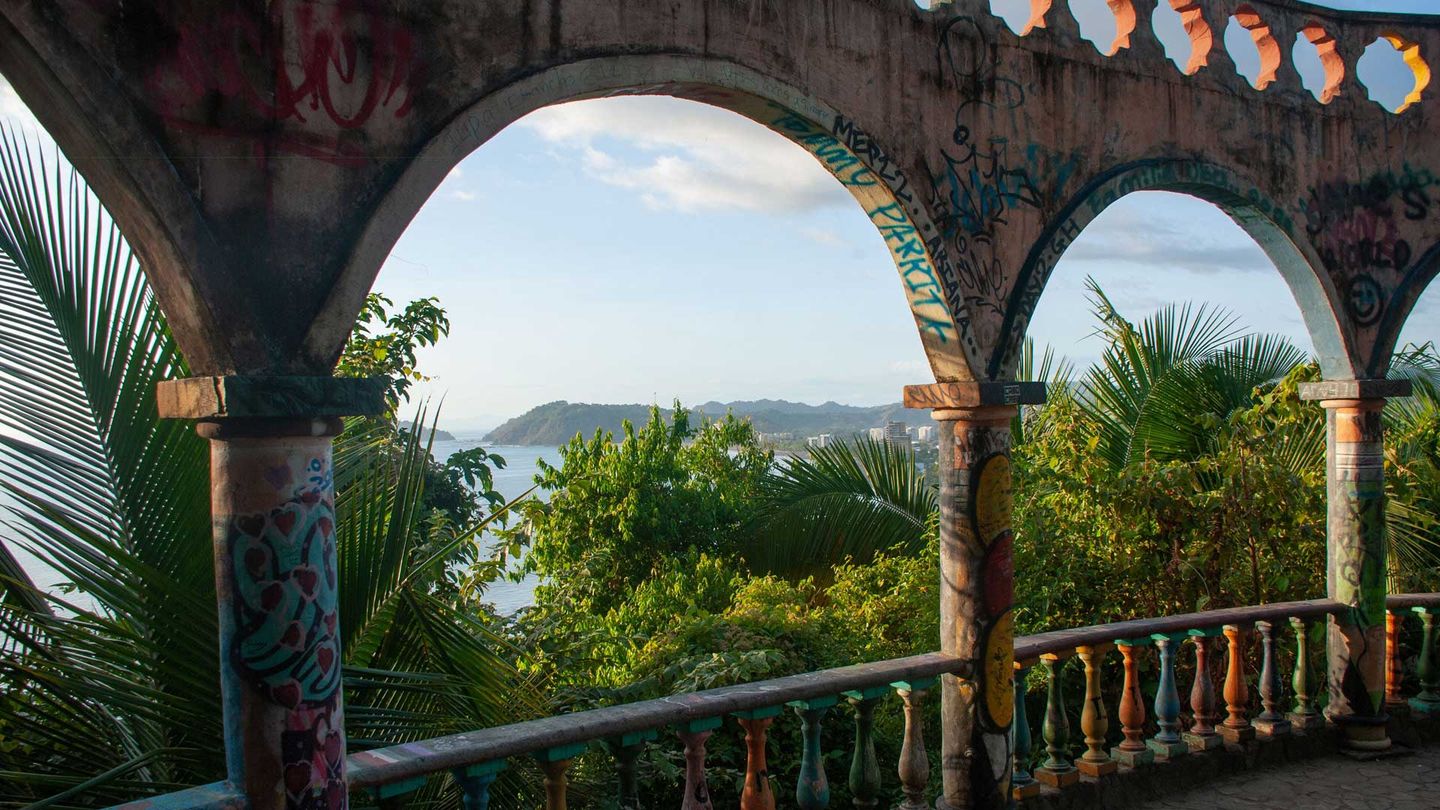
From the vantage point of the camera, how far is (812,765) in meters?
4.07

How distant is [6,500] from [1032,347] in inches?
287

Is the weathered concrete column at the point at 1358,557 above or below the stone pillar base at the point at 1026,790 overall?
above

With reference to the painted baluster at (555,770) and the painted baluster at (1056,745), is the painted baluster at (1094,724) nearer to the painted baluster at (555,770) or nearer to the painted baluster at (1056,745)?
the painted baluster at (1056,745)

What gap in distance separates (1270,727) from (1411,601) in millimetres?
1430

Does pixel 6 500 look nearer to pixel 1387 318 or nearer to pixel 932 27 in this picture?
pixel 932 27

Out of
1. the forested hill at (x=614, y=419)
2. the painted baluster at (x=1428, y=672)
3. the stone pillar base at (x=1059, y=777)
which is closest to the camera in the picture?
the stone pillar base at (x=1059, y=777)

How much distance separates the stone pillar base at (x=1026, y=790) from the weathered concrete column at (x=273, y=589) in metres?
3.12

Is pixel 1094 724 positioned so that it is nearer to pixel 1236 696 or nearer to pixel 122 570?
pixel 1236 696

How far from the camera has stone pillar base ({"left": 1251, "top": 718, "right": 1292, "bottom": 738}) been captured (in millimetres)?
5938

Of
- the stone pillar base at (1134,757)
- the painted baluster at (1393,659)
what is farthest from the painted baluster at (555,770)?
the painted baluster at (1393,659)

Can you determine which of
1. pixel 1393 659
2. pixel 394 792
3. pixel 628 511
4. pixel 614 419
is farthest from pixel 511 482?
pixel 394 792

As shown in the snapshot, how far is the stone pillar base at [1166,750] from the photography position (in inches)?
217

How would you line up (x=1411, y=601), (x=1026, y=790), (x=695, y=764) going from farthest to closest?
(x=1411, y=601) → (x=1026, y=790) → (x=695, y=764)

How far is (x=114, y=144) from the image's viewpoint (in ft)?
9.30
